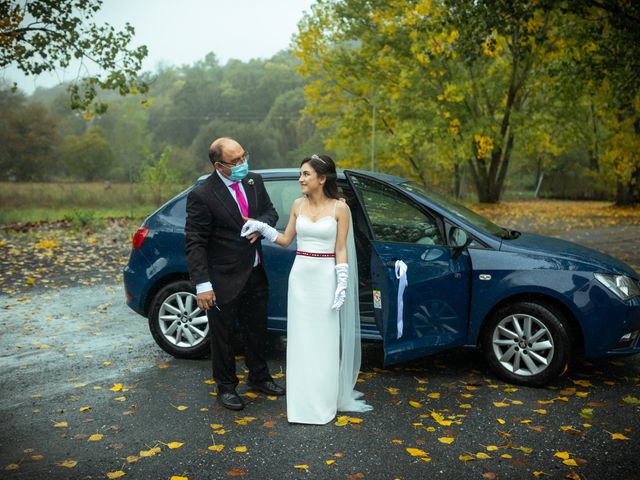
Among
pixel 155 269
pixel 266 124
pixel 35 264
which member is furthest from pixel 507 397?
pixel 266 124

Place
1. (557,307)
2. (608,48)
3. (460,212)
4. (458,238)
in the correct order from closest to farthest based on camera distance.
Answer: (557,307)
(458,238)
(460,212)
(608,48)

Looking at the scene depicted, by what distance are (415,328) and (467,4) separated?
8.73 m

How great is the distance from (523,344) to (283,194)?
99.7 inches

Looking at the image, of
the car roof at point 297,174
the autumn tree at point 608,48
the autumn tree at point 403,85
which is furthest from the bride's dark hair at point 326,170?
the autumn tree at point 403,85

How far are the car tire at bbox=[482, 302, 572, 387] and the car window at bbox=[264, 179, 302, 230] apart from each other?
207 cm

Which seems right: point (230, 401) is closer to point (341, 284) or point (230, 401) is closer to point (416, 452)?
point (341, 284)

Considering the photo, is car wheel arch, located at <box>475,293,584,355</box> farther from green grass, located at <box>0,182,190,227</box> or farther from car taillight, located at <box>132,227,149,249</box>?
green grass, located at <box>0,182,190,227</box>

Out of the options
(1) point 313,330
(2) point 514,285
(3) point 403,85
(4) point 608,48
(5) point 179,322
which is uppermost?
(3) point 403,85

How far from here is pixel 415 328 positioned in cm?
520

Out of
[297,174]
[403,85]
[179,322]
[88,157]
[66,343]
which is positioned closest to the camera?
[297,174]

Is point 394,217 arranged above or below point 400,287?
above

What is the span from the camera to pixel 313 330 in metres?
4.62

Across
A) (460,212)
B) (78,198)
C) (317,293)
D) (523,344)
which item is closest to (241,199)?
(317,293)

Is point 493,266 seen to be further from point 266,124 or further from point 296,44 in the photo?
point 266,124
